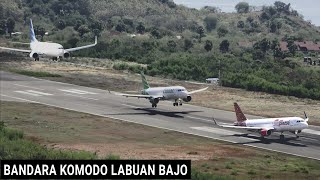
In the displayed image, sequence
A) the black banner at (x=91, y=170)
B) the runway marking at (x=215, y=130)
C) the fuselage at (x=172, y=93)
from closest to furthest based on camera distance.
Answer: the black banner at (x=91, y=170), the runway marking at (x=215, y=130), the fuselage at (x=172, y=93)

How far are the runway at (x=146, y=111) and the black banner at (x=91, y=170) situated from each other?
30680 millimetres

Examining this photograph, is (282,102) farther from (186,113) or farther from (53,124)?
(53,124)

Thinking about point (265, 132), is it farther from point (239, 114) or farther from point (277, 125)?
point (239, 114)

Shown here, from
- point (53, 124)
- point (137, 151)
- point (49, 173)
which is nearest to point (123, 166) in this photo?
point (49, 173)

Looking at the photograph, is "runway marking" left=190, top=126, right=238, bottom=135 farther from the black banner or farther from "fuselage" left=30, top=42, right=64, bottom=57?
"fuselage" left=30, top=42, right=64, bottom=57

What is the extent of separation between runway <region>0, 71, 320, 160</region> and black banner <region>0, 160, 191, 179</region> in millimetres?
30680

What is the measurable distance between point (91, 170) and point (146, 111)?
2288 inches

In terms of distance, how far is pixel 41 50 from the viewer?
501 ft

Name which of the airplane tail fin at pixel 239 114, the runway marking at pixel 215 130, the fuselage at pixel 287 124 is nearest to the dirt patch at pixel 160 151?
the airplane tail fin at pixel 239 114

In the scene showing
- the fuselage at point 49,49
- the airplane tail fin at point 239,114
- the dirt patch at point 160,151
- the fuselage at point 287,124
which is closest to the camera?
the dirt patch at point 160,151

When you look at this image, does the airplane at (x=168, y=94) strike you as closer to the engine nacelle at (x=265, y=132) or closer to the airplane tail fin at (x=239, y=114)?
the airplane tail fin at (x=239, y=114)

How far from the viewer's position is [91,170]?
48.1m

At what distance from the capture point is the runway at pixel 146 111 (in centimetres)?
8300

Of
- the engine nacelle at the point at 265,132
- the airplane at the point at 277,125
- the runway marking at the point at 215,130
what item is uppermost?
→ the airplane at the point at 277,125
